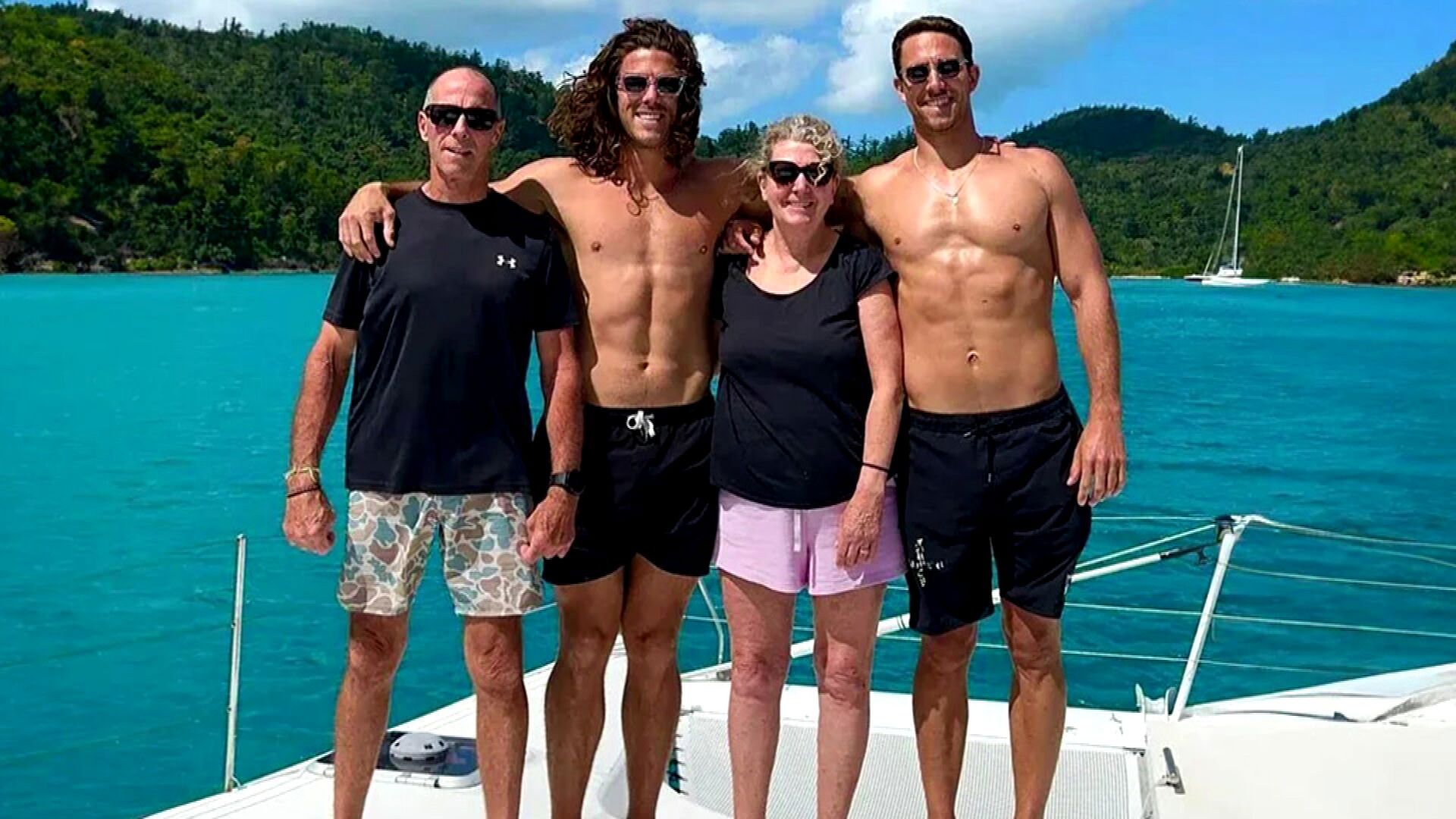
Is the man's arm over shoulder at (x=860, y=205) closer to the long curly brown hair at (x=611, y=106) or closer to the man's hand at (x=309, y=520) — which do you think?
the long curly brown hair at (x=611, y=106)

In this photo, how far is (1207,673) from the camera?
1321 cm

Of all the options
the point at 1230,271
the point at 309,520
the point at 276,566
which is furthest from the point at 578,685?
the point at 1230,271

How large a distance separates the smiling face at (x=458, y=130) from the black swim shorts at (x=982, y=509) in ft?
4.24

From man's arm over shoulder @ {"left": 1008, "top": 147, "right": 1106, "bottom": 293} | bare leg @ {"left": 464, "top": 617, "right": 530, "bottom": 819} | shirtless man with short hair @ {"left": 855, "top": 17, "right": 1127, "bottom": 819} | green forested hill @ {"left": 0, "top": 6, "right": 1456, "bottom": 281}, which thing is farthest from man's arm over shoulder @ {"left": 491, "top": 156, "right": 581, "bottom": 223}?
green forested hill @ {"left": 0, "top": 6, "right": 1456, "bottom": 281}

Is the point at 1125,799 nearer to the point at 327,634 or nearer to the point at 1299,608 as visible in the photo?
the point at 327,634

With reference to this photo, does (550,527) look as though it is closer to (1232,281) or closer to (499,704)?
(499,704)

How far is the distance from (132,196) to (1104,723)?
98.7m

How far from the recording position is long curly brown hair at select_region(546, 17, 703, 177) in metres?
3.46

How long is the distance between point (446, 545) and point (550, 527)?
0.27m

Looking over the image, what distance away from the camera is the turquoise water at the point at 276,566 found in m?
10.5

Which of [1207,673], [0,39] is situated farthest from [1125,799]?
[0,39]

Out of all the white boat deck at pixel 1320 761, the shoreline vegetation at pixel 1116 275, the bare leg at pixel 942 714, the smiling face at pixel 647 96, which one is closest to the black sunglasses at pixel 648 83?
the smiling face at pixel 647 96

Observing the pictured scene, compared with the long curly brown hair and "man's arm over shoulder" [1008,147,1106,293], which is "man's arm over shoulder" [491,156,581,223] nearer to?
the long curly brown hair

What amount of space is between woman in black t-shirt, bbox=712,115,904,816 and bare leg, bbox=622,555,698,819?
221 mm
